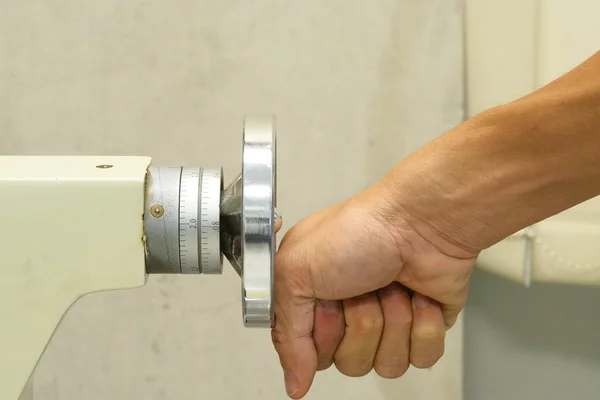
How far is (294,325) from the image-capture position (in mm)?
567

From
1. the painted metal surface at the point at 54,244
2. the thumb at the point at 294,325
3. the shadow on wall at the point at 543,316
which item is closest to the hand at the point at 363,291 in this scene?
the thumb at the point at 294,325

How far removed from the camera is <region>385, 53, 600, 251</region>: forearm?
0.43 meters

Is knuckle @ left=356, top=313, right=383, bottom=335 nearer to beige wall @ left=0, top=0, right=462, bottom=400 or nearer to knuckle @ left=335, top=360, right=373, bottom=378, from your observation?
knuckle @ left=335, top=360, right=373, bottom=378

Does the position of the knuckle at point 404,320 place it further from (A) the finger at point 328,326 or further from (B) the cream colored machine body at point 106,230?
(B) the cream colored machine body at point 106,230

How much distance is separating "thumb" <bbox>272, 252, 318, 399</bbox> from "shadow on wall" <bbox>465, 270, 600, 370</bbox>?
0.41 m

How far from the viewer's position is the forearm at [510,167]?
1.40 ft

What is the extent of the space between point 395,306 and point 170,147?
39 cm

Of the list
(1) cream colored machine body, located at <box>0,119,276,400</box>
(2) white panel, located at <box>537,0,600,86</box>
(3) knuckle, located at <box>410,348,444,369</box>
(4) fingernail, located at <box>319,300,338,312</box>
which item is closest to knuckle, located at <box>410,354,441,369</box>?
(3) knuckle, located at <box>410,348,444,369</box>

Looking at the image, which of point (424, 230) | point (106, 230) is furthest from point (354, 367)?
point (106, 230)

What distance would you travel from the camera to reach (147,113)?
2.63 ft

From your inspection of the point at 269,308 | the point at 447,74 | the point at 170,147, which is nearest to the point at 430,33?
the point at 447,74

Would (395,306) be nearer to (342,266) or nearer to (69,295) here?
(342,266)

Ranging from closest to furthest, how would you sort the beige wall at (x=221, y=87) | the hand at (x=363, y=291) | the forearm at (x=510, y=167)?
the forearm at (x=510, y=167) → the hand at (x=363, y=291) → the beige wall at (x=221, y=87)

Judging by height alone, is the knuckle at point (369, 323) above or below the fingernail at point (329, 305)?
below
